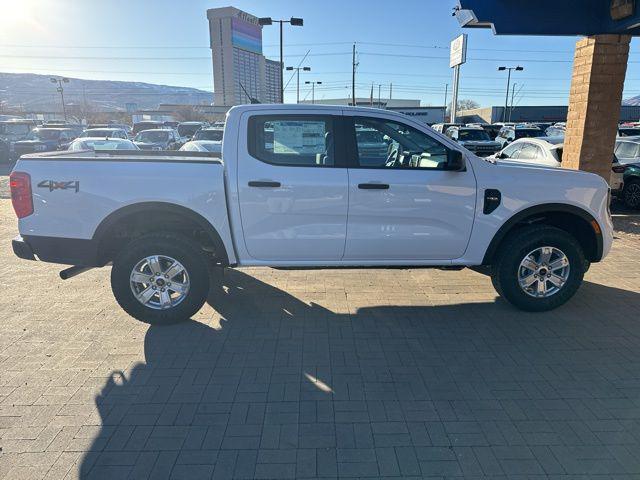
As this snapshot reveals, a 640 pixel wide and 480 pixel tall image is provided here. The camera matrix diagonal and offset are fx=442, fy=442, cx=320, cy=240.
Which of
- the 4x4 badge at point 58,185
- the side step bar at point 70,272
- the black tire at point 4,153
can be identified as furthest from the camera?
the black tire at point 4,153

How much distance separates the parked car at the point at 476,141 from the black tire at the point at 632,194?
876 centimetres

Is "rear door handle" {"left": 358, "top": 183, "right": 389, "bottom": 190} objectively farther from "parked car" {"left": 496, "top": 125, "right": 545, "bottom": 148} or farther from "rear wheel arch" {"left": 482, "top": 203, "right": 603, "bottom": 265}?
"parked car" {"left": 496, "top": 125, "right": 545, "bottom": 148}

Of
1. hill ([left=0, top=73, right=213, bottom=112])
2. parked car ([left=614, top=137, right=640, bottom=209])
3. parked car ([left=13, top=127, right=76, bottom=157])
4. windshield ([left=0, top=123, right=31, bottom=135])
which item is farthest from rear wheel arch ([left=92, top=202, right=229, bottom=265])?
hill ([left=0, top=73, right=213, bottom=112])

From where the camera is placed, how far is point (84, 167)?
12.9 feet

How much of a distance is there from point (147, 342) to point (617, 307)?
472 cm

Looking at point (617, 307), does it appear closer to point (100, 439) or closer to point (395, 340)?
point (395, 340)

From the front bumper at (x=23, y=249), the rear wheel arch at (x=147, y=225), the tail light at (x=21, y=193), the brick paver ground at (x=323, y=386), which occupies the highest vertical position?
the tail light at (x=21, y=193)

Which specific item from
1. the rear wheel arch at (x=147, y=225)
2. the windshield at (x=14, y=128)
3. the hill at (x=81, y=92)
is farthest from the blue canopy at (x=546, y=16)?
the hill at (x=81, y=92)

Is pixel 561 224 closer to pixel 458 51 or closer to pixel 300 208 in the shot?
pixel 300 208

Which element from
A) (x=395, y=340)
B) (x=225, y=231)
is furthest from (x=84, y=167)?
(x=395, y=340)

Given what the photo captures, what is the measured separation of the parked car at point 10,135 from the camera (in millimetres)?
21391

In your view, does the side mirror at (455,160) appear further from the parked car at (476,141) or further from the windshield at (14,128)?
the windshield at (14,128)

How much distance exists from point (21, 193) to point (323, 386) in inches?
124

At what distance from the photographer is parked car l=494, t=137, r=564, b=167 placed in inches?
365
